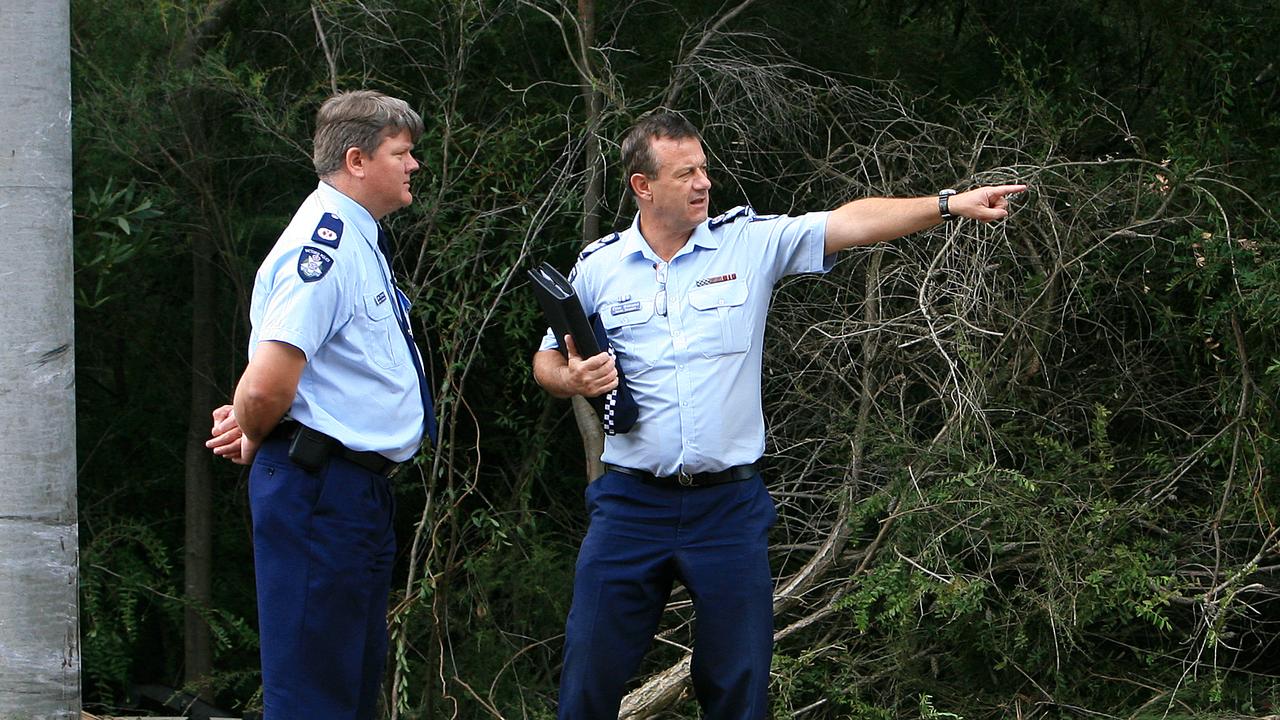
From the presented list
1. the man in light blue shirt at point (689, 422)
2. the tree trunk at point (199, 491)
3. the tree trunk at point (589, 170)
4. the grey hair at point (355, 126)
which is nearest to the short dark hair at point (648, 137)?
the man in light blue shirt at point (689, 422)

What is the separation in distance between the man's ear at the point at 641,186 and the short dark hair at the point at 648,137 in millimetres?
10

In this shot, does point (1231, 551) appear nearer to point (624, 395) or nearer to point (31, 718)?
point (624, 395)

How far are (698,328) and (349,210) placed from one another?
916mm

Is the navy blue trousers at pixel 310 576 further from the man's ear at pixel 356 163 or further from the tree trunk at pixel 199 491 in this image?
the tree trunk at pixel 199 491

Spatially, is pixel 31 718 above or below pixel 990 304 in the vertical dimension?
below

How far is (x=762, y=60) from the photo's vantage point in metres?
5.34

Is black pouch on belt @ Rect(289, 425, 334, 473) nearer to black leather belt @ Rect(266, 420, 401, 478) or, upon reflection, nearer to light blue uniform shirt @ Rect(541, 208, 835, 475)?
black leather belt @ Rect(266, 420, 401, 478)

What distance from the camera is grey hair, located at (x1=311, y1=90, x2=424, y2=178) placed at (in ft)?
10.0

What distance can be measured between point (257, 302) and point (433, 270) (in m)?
2.42

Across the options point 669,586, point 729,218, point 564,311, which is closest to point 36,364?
point 564,311

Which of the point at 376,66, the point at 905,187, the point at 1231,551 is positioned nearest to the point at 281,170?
the point at 376,66

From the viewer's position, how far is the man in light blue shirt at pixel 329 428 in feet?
9.37

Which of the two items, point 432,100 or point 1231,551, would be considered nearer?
point 1231,551

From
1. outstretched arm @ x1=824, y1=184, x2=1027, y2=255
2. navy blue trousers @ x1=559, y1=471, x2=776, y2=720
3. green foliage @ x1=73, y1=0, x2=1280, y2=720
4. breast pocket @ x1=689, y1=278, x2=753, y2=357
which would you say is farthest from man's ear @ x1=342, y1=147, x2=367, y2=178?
green foliage @ x1=73, y1=0, x2=1280, y2=720
